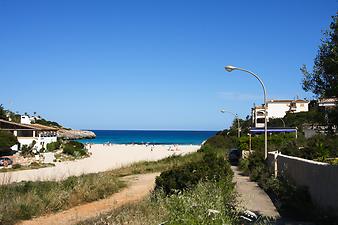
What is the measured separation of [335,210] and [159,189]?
7.00 metres

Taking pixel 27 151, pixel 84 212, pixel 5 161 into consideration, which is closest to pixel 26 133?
pixel 27 151

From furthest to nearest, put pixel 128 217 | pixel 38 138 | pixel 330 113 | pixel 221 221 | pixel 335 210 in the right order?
pixel 38 138, pixel 335 210, pixel 128 217, pixel 330 113, pixel 221 221

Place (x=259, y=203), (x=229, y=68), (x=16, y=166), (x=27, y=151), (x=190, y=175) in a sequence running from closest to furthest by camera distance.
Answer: (x=259, y=203) < (x=190, y=175) < (x=229, y=68) < (x=16, y=166) < (x=27, y=151)

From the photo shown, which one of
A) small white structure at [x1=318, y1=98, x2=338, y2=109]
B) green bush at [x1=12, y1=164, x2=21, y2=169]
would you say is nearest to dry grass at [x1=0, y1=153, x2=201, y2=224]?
small white structure at [x1=318, y1=98, x2=338, y2=109]

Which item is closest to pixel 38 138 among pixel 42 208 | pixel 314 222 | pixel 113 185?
pixel 113 185

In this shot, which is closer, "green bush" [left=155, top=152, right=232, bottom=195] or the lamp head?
"green bush" [left=155, top=152, right=232, bottom=195]

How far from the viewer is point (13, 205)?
630 inches

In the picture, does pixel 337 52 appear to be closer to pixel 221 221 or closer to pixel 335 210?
pixel 221 221

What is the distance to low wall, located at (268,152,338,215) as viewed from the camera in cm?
1129

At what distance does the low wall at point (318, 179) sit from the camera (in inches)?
444

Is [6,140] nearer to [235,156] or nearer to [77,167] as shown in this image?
[77,167]

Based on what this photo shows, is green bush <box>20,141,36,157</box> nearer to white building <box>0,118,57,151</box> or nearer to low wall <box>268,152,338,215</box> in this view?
white building <box>0,118,57,151</box>

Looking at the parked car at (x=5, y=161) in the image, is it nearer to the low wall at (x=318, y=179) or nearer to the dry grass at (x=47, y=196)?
the dry grass at (x=47, y=196)

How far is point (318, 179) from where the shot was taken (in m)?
12.9
